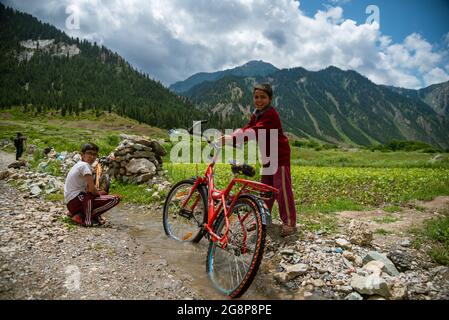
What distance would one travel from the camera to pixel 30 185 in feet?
37.3

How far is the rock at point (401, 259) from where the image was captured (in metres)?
5.09

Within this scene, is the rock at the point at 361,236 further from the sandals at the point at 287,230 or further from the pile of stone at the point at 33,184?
the pile of stone at the point at 33,184

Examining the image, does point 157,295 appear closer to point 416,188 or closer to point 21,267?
point 21,267

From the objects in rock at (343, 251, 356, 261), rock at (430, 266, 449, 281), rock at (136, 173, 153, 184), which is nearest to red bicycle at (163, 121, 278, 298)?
rock at (343, 251, 356, 261)

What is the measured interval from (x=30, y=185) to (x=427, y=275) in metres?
12.7

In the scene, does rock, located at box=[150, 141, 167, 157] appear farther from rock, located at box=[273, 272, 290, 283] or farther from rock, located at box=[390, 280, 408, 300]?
rock, located at box=[390, 280, 408, 300]

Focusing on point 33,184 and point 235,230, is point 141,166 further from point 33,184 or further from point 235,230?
point 235,230

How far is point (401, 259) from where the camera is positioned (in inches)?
204

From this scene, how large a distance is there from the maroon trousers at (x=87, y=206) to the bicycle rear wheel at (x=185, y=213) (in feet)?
5.97

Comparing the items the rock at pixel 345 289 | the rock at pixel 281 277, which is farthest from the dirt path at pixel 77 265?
the rock at pixel 345 289

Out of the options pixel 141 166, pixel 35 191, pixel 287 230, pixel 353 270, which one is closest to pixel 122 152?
pixel 141 166

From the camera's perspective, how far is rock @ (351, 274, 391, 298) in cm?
407

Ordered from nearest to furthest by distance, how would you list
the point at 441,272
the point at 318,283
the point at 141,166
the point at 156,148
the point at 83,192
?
the point at 318,283, the point at 441,272, the point at 83,192, the point at 141,166, the point at 156,148

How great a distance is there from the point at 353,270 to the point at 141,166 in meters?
9.81
